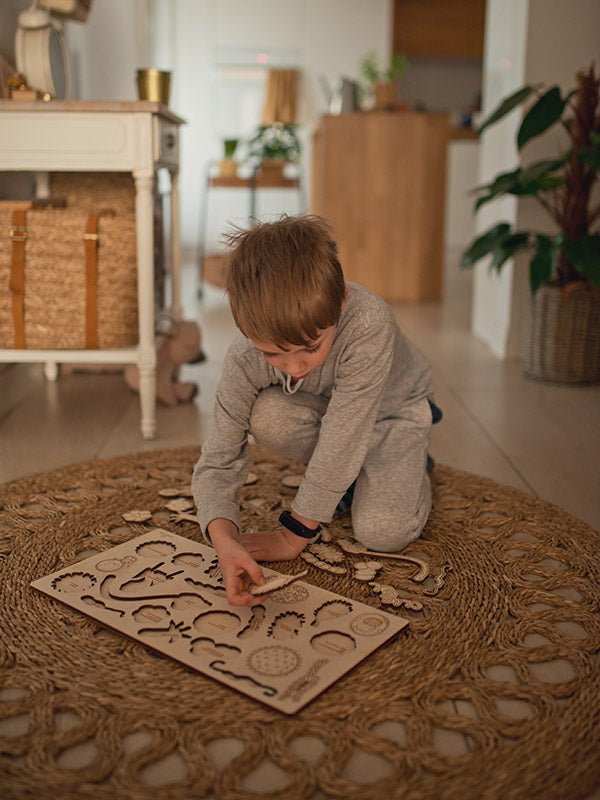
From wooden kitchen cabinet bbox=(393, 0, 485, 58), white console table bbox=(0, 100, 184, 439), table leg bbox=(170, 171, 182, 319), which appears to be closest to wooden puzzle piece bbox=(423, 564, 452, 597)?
white console table bbox=(0, 100, 184, 439)

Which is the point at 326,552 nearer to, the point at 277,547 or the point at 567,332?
the point at 277,547

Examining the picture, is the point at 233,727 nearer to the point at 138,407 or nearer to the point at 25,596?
the point at 25,596

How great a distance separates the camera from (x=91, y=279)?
61.9 inches

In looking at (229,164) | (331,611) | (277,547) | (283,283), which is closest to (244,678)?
(331,611)

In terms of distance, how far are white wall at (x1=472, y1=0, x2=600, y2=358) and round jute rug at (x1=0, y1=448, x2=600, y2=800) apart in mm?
1405

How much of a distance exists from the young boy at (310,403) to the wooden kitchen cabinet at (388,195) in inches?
97.1

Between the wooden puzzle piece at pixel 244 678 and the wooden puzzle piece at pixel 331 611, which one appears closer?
the wooden puzzle piece at pixel 244 678

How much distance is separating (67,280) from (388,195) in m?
2.30

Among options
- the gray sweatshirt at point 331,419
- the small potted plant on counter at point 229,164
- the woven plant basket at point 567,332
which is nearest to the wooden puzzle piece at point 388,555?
the gray sweatshirt at point 331,419

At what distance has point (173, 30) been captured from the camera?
5484 millimetres

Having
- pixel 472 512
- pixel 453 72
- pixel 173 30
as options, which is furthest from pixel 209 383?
pixel 453 72

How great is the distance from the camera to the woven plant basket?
207 cm

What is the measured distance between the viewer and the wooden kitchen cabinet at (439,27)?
572 cm

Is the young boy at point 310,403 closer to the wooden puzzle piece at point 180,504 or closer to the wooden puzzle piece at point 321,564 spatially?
the wooden puzzle piece at point 321,564
